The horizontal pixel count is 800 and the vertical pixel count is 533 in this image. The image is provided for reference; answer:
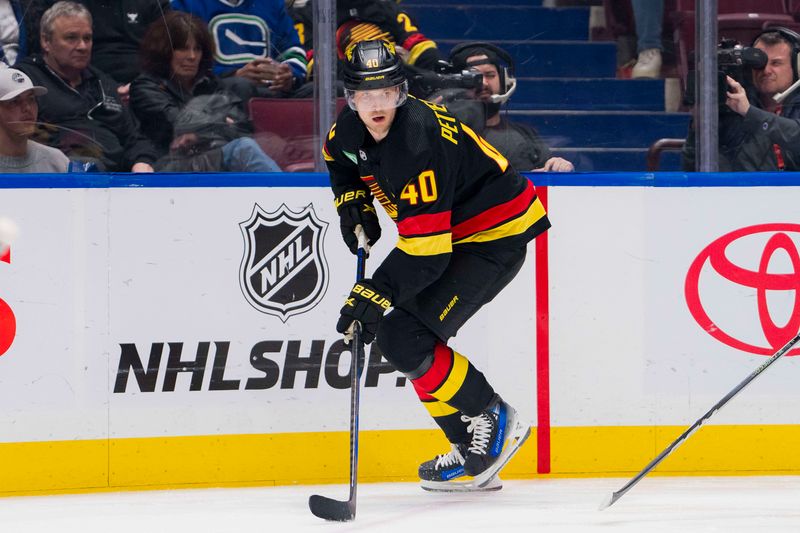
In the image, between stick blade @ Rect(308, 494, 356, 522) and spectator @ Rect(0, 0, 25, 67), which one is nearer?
stick blade @ Rect(308, 494, 356, 522)

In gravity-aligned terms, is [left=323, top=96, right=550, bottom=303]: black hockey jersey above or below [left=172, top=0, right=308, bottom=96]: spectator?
below

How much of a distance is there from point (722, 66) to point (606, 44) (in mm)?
403

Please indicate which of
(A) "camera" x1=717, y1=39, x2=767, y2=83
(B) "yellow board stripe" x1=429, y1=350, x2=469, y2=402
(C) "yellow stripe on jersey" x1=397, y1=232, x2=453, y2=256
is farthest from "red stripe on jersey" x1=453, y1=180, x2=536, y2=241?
(A) "camera" x1=717, y1=39, x2=767, y2=83

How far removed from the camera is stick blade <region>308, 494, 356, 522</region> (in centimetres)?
313

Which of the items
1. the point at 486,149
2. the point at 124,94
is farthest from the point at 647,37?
the point at 124,94

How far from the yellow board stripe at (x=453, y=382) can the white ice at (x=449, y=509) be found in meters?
0.32

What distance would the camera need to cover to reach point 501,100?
4.03 metres

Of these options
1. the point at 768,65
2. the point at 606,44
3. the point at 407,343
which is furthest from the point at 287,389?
the point at 768,65

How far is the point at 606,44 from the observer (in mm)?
4098

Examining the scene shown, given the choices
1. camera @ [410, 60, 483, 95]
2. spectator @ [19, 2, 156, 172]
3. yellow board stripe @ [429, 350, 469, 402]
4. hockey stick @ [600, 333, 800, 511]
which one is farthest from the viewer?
camera @ [410, 60, 483, 95]

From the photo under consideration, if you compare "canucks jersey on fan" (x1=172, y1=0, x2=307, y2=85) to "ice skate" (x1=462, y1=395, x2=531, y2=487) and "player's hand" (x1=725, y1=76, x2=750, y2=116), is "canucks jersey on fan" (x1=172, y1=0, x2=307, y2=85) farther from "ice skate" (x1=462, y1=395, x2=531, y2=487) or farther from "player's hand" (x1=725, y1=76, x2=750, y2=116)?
"player's hand" (x1=725, y1=76, x2=750, y2=116)

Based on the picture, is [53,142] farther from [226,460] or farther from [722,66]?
[722,66]

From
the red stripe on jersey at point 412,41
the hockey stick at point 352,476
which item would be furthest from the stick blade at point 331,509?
the red stripe on jersey at point 412,41

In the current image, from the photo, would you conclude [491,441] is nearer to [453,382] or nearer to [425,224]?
[453,382]
